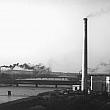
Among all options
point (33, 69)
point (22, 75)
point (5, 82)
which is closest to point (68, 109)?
point (5, 82)

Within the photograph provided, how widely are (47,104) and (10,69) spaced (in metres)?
73.5

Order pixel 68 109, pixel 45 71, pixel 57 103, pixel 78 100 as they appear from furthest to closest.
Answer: pixel 45 71 → pixel 78 100 → pixel 57 103 → pixel 68 109

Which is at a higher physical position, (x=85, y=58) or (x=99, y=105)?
(x=85, y=58)

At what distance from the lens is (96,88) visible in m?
36.1

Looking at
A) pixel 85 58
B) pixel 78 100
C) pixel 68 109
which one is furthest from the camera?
pixel 85 58

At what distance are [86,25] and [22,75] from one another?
59.5 m

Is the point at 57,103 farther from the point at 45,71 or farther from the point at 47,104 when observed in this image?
the point at 45,71

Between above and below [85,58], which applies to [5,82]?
below

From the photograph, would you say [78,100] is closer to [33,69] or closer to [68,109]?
[68,109]

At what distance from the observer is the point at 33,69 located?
98.0 meters

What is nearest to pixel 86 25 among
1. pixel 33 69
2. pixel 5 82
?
pixel 5 82

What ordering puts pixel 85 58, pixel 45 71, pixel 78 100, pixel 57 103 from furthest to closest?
1. pixel 45 71
2. pixel 85 58
3. pixel 78 100
4. pixel 57 103

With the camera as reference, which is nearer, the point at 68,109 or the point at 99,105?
the point at 68,109

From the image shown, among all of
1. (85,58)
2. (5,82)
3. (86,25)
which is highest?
(86,25)
